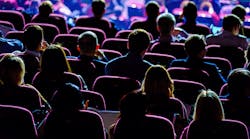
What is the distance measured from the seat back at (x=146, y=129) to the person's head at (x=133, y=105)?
2.3 inches

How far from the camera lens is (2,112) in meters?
4.38

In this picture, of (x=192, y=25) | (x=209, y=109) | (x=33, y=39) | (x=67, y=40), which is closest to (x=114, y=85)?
(x=33, y=39)

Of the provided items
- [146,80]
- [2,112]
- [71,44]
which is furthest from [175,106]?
[71,44]

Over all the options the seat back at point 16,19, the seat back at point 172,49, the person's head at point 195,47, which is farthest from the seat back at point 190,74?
the seat back at point 16,19

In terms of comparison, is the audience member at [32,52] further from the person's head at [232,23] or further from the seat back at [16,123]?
the person's head at [232,23]

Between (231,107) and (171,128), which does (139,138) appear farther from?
(231,107)

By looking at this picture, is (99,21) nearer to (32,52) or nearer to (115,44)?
(115,44)

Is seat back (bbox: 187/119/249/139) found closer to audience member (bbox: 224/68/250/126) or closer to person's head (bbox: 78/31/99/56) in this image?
audience member (bbox: 224/68/250/126)

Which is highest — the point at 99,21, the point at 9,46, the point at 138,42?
the point at 138,42

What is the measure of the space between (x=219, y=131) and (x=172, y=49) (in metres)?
2.93

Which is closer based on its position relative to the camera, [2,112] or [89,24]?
[2,112]

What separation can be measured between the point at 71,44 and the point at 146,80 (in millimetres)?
2610

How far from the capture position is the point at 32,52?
20.1 feet

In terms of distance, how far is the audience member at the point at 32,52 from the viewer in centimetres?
592
